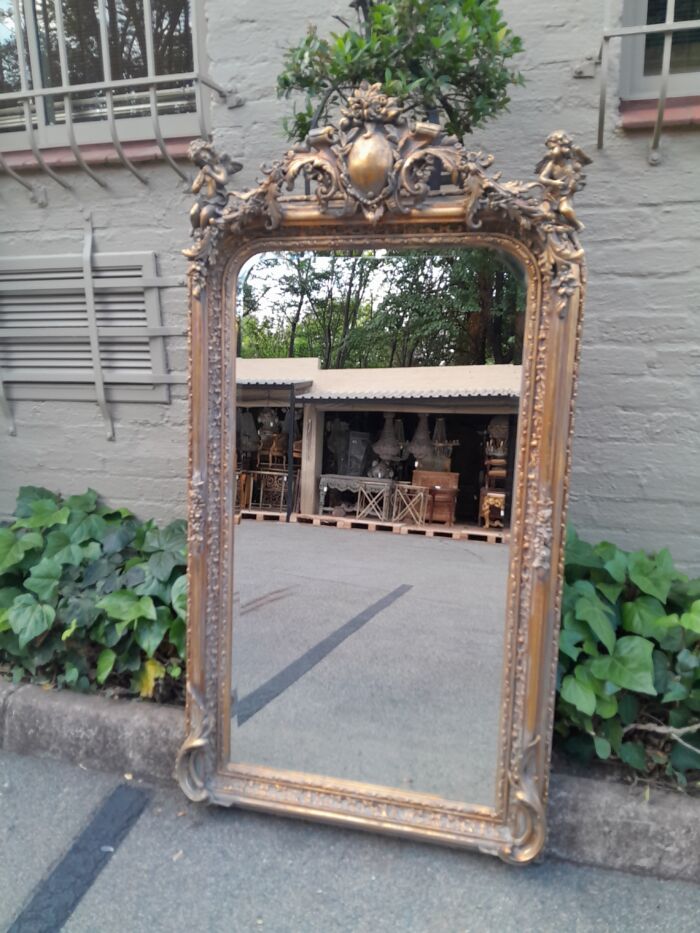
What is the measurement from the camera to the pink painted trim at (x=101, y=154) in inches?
99.7

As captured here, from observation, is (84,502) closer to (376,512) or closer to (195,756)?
(195,756)

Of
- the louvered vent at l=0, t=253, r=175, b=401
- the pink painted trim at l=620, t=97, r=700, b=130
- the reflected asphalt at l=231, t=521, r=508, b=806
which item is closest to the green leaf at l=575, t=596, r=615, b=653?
the reflected asphalt at l=231, t=521, r=508, b=806

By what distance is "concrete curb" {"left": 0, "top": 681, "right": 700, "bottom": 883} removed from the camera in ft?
5.67

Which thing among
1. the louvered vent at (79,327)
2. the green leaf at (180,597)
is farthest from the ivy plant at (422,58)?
the green leaf at (180,597)

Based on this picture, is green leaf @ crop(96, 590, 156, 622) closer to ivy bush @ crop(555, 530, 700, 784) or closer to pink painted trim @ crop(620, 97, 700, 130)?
ivy bush @ crop(555, 530, 700, 784)

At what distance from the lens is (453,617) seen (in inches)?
72.6

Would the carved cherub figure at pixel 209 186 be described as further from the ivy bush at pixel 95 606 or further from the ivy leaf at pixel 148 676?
the ivy leaf at pixel 148 676

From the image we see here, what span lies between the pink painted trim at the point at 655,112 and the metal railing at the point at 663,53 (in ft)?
0.11

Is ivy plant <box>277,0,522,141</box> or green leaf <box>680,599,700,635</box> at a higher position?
ivy plant <box>277,0,522,141</box>

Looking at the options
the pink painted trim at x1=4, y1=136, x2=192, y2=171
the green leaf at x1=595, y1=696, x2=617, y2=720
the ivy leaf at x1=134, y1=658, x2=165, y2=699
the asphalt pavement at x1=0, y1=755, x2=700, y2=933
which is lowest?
the asphalt pavement at x1=0, y1=755, x2=700, y2=933

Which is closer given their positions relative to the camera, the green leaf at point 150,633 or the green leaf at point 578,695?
the green leaf at point 578,695

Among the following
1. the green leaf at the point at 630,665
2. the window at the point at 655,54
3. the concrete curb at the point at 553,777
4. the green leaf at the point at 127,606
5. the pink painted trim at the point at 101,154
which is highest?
→ the window at the point at 655,54

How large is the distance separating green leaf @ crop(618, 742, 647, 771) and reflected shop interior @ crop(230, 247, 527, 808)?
0.42 meters

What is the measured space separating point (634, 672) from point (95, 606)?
→ 1.86 m
